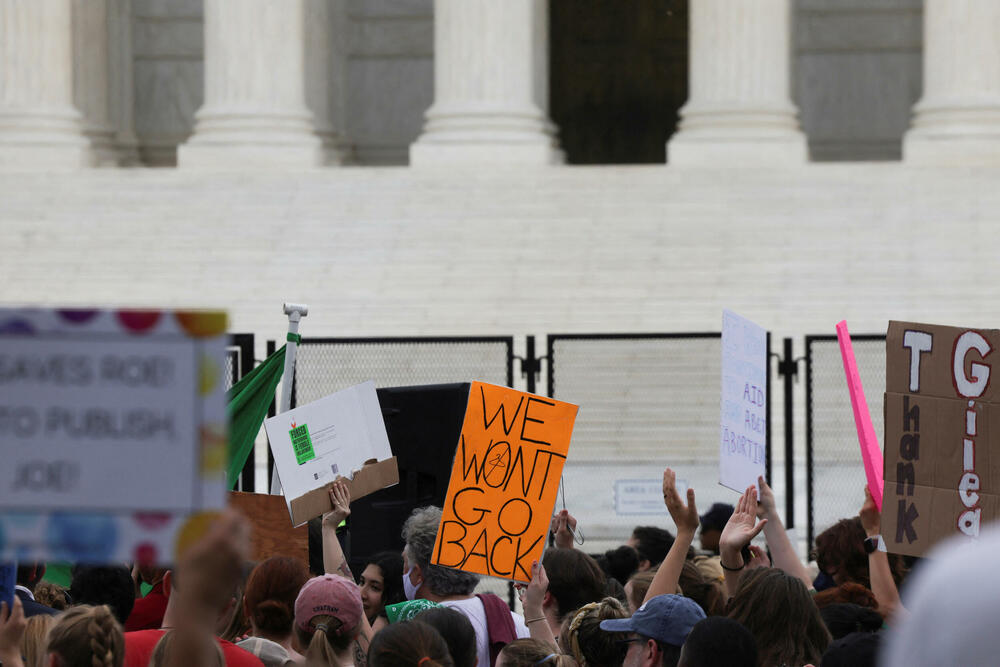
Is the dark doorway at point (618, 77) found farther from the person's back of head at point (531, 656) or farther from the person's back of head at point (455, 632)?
the person's back of head at point (531, 656)

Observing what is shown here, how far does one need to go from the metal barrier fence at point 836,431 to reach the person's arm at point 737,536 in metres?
7.12

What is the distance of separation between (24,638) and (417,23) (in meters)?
35.2

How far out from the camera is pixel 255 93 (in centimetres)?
3153

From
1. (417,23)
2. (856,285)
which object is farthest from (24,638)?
(417,23)

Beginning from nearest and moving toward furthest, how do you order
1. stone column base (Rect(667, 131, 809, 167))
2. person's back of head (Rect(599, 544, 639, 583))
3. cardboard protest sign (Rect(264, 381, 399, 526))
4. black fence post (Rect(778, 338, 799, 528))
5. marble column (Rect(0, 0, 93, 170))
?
cardboard protest sign (Rect(264, 381, 399, 526))
person's back of head (Rect(599, 544, 639, 583))
black fence post (Rect(778, 338, 799, 528))
stone column base (Rect(667, 131, 809, 167))
marble column (Rect(0, 0, 93, 170))

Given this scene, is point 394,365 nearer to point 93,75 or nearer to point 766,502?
point 766,502

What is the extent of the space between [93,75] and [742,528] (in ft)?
99.9

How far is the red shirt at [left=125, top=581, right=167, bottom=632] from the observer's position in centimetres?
721

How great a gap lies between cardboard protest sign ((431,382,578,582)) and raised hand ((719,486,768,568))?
2.62ft

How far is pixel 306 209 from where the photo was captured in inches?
1078

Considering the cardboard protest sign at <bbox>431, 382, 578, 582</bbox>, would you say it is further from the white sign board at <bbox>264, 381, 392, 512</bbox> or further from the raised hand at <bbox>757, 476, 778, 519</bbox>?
the white sign board at <bbox>264, 381, 392, 512</bbox>

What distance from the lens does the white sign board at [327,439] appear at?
8.55m

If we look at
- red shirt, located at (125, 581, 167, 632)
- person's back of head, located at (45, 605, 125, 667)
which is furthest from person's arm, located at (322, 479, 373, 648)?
person's back of head, located at (45, 605, 125, 667)

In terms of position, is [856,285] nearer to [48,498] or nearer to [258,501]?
[258,501]
